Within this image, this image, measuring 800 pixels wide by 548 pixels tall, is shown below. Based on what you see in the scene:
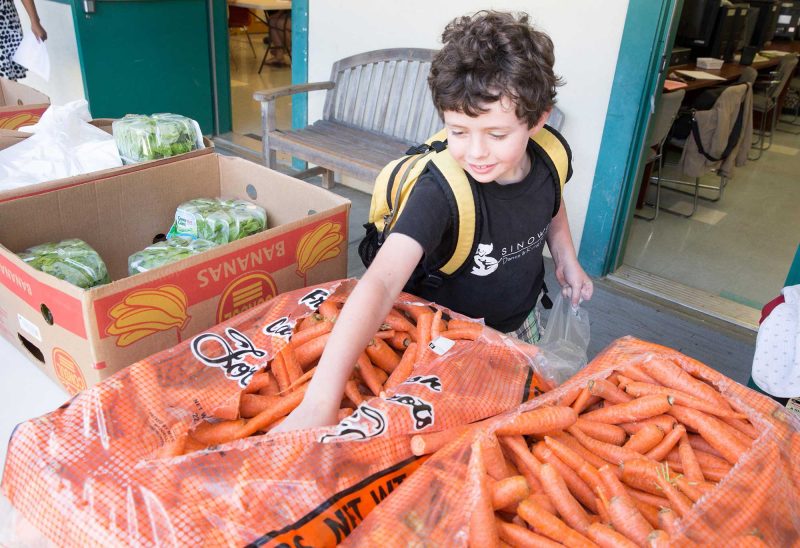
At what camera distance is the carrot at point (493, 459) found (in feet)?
3.01

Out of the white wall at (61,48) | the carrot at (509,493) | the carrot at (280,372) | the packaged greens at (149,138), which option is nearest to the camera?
the carrot at (509,493)

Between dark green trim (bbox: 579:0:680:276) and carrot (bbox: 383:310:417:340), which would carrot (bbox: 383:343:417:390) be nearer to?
carrot (bbox: 383:310:417:340)

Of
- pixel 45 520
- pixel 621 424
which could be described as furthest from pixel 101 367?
pixel 621 424

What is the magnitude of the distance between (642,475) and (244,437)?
647mm

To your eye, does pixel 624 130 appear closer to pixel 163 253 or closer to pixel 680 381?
pixel 680 381

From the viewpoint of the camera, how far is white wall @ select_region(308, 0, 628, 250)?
10.1ft

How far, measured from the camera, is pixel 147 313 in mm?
1159

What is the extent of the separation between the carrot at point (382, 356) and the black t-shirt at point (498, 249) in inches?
7.8

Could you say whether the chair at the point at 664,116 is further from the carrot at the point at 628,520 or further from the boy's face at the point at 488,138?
the carrot at the point at 628,520

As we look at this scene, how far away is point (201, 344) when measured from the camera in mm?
1091

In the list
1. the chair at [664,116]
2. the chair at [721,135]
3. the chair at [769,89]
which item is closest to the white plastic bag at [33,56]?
the chair at [664,116]

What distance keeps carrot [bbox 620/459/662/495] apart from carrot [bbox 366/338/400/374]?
0.45 m

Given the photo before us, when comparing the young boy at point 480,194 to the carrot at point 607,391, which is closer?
the young boy at point 480,194

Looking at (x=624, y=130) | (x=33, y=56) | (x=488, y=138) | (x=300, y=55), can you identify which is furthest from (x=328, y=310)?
(x=300, y=55)
